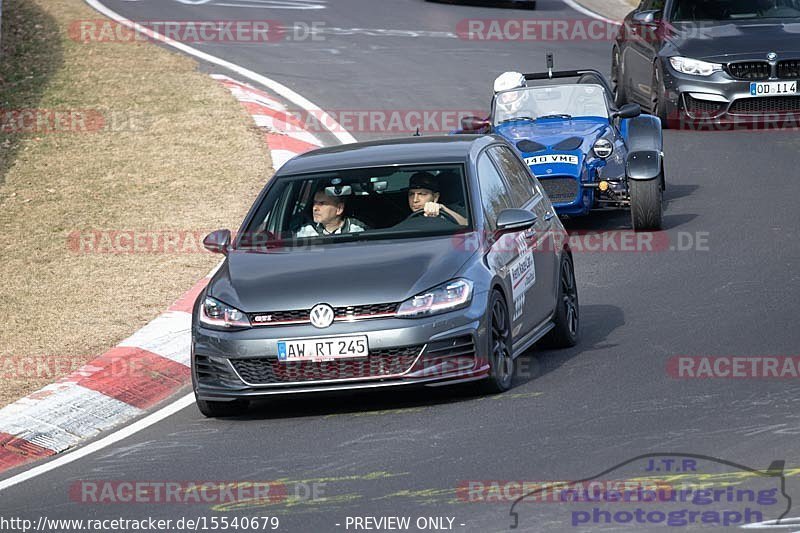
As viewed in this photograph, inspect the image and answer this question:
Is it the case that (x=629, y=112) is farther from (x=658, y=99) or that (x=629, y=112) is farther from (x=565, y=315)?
(x=565, y=315)

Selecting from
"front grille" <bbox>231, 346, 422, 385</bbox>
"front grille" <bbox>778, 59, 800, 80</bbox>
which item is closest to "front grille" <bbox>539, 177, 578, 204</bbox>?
"front grille" <bbox>778, 59, 800, 80</bbox>

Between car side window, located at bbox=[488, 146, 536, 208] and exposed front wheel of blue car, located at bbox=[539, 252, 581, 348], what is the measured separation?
19.6 inches

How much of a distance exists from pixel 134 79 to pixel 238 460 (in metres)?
14.4

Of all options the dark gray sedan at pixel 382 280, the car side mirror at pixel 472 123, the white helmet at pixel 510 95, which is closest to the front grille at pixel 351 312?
the dark gray sedan at pixel 382 280

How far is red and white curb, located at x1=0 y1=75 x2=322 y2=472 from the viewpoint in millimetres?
9266

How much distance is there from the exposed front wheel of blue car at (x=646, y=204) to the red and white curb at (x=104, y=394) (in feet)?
14.1

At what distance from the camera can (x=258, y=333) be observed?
889 cm

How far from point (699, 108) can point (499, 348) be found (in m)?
10.6

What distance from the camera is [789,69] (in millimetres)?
18938

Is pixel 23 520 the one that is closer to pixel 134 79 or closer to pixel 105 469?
pixel 105 469

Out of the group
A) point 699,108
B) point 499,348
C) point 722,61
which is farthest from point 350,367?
point 699,108

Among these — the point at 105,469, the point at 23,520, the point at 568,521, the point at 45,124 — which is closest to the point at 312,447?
the point at 105,469

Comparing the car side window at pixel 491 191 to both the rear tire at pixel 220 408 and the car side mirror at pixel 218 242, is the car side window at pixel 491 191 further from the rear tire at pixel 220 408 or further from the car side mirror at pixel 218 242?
the rear tire at pixel 220 408

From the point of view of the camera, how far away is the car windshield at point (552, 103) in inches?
627
